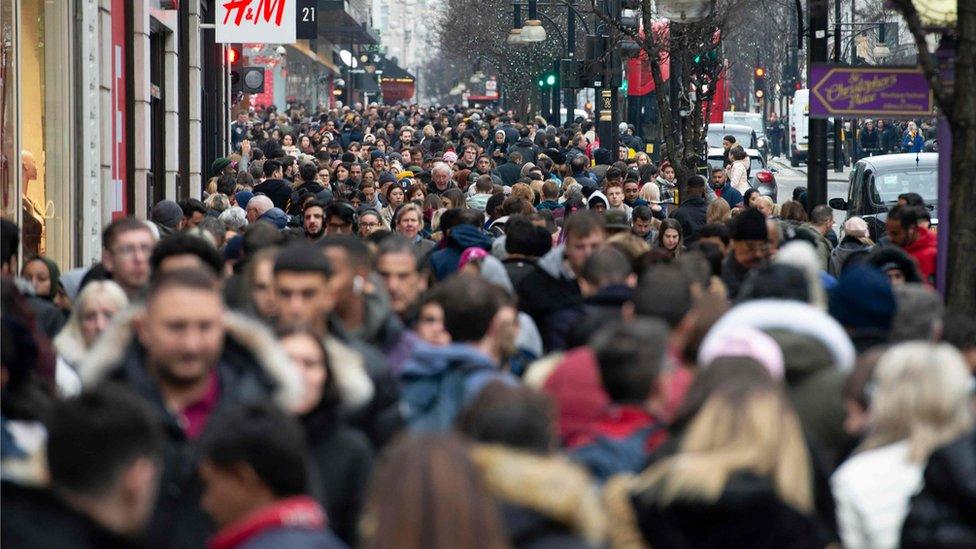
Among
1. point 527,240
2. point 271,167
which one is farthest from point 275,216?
point 271,167

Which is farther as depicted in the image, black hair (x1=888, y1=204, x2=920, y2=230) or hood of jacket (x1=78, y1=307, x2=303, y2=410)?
black hair (x1=888, y1=204, x2=920, y2=230)

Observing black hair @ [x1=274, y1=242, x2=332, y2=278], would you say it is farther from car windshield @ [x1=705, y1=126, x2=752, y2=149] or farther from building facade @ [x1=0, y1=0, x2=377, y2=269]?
car windshield @ [x1=705, y1=126, x2=752, y2=149]

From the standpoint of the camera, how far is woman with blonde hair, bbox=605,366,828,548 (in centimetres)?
462

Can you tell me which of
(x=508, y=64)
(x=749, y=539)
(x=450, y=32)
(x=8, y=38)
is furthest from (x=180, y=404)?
(x=450, y=32)

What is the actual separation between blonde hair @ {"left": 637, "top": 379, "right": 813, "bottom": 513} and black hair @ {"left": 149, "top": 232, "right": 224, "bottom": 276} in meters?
3.75

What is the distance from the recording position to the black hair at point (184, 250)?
26.3 feet

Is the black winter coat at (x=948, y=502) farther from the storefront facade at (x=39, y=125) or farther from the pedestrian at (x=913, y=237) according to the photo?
the storefront facade at (x=39, y=125)

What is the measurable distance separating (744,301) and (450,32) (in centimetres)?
7020

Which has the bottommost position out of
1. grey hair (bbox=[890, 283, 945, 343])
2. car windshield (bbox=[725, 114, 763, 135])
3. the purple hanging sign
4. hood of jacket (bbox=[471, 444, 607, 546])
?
hood of jacket (bbox=[471, 444, 607, 546])

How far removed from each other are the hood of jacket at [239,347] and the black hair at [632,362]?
2.96 ft

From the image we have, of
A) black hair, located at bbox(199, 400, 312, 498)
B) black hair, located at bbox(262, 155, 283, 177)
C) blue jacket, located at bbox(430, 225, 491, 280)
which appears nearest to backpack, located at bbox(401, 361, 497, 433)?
black hair, located at bbox(199, 400, 312, 498)

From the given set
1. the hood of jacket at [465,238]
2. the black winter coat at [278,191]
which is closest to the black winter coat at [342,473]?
the hood of jacket at [465,238]

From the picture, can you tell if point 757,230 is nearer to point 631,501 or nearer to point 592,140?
point 631,501

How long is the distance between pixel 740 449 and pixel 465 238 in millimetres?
7032
